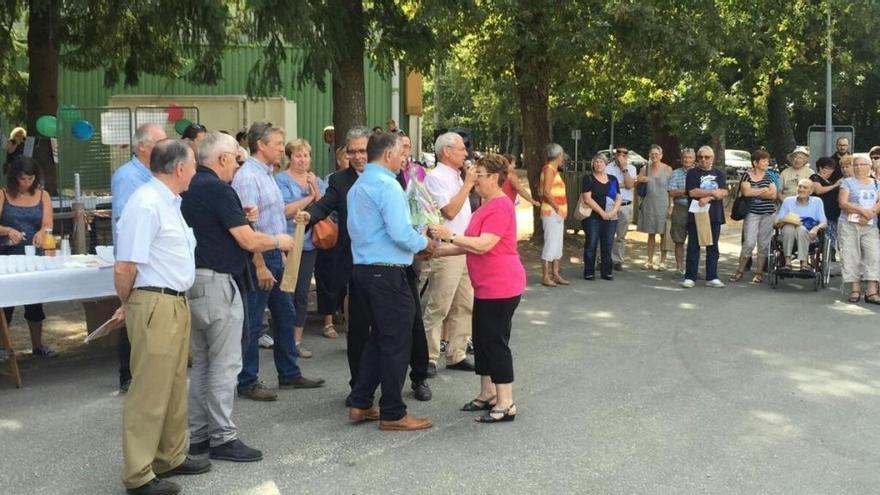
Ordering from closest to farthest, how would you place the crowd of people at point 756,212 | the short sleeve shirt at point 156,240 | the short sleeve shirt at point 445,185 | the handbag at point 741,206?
the short sleeve shirt at point 156,240
the short sleeve shirt at point 445,185
the crowd of people at point 756,212
the handbag at point 741,206

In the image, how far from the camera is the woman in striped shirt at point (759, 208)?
12.8 meters

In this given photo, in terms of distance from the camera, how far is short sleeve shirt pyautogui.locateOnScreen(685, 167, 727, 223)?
12.9 metres

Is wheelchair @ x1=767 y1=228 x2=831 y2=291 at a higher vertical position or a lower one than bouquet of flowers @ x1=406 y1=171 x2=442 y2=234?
lower

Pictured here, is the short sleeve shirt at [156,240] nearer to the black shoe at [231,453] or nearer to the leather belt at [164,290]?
the leather belt at [164,290]

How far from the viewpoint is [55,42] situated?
14273 mm

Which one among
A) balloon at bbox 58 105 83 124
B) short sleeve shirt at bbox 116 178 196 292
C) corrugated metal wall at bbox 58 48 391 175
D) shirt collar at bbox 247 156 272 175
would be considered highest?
corrugated metal wall at bbox 58 48 391 175

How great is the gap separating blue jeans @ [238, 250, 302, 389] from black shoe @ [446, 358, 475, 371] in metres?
1.32

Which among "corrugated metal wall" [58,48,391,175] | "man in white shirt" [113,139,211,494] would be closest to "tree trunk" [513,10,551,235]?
"corrugated metal wall" [58,48,391,175]

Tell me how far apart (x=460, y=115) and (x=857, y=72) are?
3303 centimetres

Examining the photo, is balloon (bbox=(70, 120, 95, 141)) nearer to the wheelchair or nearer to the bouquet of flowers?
the bouquet of flowers

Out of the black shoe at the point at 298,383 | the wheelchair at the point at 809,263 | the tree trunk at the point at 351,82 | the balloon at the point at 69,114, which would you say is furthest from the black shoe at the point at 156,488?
the balloon at the point at 69,114

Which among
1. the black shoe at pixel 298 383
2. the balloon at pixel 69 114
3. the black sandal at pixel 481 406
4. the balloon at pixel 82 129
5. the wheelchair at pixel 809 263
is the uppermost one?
the balloon at pixel 69 114

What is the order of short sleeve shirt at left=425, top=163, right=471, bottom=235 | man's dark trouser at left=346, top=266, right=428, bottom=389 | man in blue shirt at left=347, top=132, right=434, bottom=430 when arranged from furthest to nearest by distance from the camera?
short sleeve shirt at left=425, top=163, right=471, bottom=235 → man's dark trouser at left=346, top=266, right=428, bottom=389 → man in blue shirt at left=347, top=132, right=434, bottom=430

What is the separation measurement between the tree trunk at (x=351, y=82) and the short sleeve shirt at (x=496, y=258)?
17.0 feet
